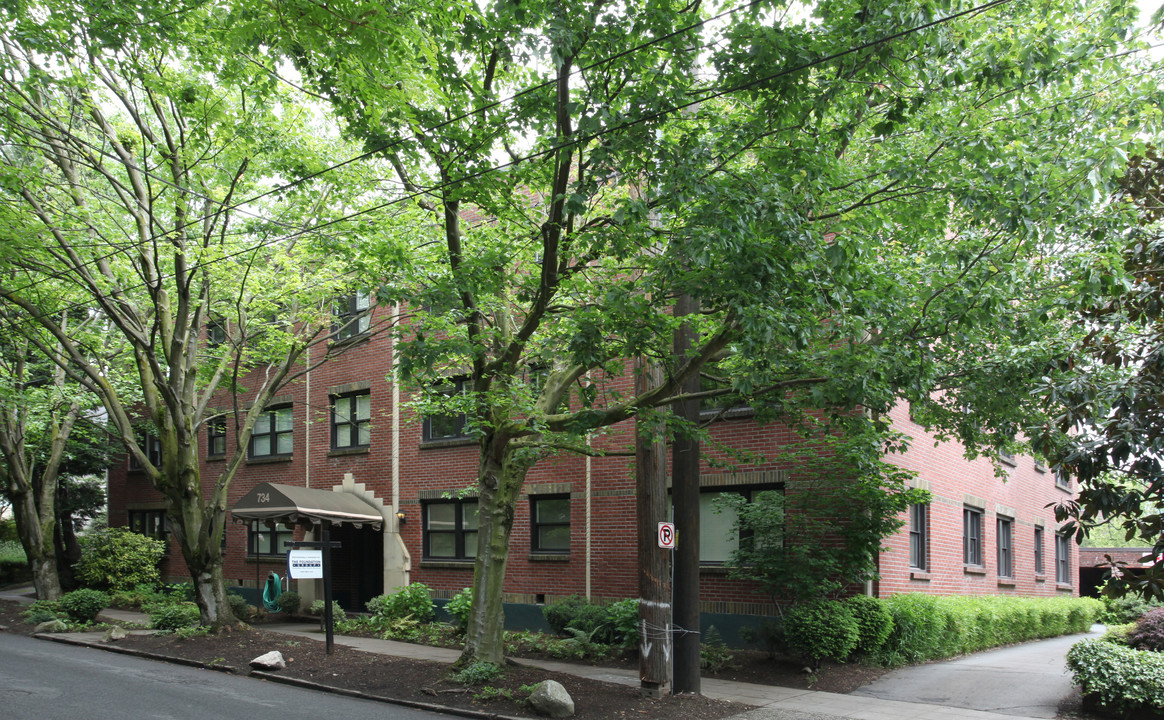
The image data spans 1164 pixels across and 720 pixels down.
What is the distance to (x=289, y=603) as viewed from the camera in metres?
21.8

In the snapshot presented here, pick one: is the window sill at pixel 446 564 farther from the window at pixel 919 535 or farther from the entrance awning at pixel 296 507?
the window at pixel 919 535

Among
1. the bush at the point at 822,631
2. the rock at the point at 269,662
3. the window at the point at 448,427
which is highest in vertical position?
the window at the point at 448,427

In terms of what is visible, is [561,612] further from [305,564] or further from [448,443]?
[448,443]

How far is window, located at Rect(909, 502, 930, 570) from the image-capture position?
1694cm

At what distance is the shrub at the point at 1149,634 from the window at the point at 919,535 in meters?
4.68

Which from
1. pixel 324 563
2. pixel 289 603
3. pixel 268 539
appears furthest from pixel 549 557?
pixel 268 539

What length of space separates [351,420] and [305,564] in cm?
864

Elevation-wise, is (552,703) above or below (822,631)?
below

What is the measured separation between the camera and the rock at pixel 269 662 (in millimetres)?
14062

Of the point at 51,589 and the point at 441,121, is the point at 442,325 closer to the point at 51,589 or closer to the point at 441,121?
the point at 441,121

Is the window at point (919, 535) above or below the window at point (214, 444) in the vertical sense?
below

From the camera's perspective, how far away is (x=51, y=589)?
72.4 ft

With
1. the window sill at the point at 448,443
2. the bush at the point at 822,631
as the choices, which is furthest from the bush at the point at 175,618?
the bush at the point at 822,631

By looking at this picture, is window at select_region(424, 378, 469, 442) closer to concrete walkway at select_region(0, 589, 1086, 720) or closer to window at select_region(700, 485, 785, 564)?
concrete walkway at select_region(0, 589, 1086, 720)
